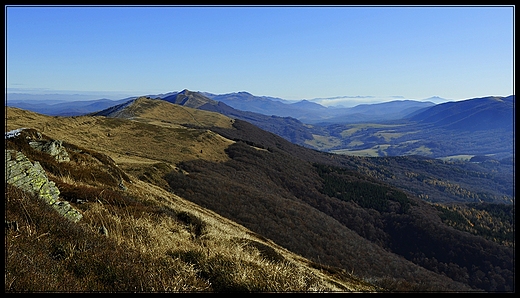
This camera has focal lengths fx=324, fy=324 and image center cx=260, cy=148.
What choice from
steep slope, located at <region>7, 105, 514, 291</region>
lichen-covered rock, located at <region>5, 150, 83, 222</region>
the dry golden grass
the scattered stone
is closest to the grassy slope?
the scattered stone

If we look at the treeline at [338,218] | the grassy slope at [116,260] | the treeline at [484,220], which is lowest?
the treeline at [484,220]

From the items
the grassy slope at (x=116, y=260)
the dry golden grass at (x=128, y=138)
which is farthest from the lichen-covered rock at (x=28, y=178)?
the dry golden grass at (x=128, y=138)

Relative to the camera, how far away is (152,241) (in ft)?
28.6

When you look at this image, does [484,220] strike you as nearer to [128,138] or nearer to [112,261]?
[128,138]

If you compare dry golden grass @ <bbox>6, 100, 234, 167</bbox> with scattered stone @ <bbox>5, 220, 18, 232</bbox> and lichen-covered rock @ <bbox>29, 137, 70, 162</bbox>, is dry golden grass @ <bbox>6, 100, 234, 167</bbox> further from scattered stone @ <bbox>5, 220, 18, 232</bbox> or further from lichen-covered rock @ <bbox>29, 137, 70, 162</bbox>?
scattered stone @ <bbox>5, 220, 18, 232</bbox>

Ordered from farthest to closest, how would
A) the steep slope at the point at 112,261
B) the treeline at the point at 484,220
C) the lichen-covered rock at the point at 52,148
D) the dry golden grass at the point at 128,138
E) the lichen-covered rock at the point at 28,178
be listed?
the treeline at the point at 484,220 → the dry golden grass at the point at 128,138 → the lichen-covered rock at the point at 52,148 → the lichen-covered rock at the point at 28,178 → the steep slope at the point at 112,261

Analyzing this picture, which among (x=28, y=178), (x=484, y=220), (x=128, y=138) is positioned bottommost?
(x=484, y=220)

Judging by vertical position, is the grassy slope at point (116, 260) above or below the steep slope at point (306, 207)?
above

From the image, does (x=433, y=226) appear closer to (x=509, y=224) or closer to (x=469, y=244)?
(x=469, y=244)

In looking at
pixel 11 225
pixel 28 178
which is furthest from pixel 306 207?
pixel 11 225

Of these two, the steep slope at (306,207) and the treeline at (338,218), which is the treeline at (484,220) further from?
the treeline at (338,218)

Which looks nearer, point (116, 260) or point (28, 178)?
point (116, 260)

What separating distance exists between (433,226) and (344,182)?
3491 centimetres

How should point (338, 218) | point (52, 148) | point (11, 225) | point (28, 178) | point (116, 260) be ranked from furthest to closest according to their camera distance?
point (338, 218), point (52, 148), point (28, 178), point (11, 225), point (116, 260)
